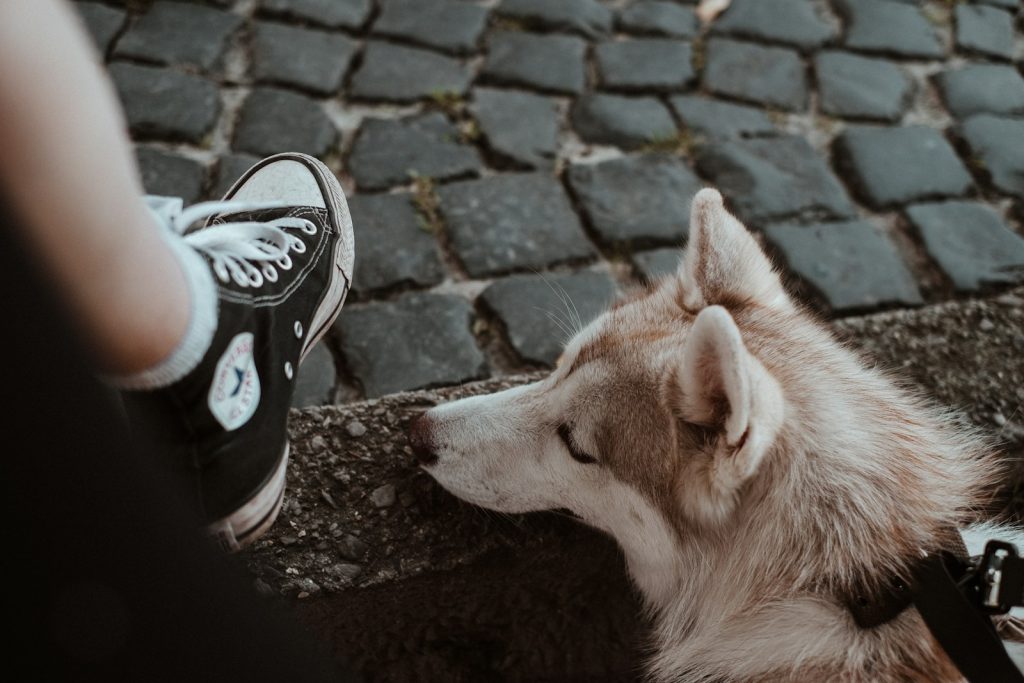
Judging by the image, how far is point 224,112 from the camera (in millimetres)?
3893

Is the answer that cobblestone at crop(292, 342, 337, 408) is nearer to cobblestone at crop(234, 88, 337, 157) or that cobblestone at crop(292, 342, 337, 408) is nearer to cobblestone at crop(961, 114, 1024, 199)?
cobblestone at crop(234, 88, 337, 157)

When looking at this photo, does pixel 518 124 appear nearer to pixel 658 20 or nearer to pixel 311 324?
pixel 658 20

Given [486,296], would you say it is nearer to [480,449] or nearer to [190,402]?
[480,449]

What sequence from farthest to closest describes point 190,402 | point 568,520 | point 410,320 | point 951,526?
point 410,320
point 568,520
point 951,526
point 190,402

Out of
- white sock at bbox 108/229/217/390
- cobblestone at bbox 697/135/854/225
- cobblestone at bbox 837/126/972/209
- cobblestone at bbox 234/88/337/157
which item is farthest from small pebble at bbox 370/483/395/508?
cobblestone at bbox 837/126/972/209

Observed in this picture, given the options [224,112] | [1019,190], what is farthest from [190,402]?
[1019,190]

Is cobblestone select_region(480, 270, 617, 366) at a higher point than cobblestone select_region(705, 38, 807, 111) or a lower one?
lower

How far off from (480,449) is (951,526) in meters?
1.26

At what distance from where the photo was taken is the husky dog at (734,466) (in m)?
1.99

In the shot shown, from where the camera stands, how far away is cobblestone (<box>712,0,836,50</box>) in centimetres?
469

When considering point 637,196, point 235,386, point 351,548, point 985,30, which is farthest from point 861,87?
point 235,386

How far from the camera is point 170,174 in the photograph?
3568mm

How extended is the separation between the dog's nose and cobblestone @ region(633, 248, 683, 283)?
4.64 feet

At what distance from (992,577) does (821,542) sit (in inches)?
14.2
